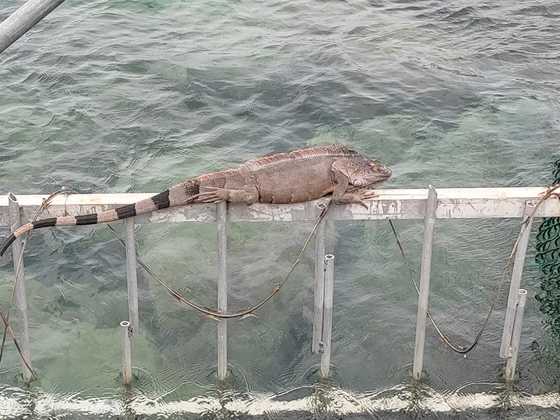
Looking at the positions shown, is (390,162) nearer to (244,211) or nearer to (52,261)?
(52,261)

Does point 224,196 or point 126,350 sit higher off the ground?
point 224,196

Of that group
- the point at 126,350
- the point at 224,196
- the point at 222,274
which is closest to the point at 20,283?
the point at 126,350

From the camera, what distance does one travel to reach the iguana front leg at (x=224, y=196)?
617cm

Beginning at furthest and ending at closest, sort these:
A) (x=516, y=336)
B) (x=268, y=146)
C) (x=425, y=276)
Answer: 1. (x=268, y=146)
2. (x=516, y=336)
3. (x=425, y=276)

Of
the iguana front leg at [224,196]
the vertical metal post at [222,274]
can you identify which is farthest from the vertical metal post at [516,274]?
the vertical metal post at [222,274]

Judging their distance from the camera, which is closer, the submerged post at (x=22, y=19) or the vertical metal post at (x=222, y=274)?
the submerged post at (x=22, y=19)

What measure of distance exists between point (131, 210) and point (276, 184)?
1.17 m

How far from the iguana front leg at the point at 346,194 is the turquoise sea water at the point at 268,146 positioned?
184cm

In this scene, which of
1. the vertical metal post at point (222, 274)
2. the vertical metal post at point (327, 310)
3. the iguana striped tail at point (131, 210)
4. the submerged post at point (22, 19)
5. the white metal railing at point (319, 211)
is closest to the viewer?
the submerged post at point (22, 19)

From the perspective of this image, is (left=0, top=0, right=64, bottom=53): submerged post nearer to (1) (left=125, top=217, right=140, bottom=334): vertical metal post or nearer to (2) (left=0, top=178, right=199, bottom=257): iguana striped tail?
(2) (left=0, top=178, right=199, bottom=257): iguana striped tail

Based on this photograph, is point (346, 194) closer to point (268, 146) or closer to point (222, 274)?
point (222, 274)

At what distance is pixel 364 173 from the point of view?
6586 millimetres

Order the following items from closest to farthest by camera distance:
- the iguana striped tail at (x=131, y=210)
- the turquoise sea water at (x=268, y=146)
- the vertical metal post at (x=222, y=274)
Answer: the iguana striped tail at (x=131, y=210)
the vertical metal post at (x=222, y=274)
the turquoise sea water at (x=268, y=146)

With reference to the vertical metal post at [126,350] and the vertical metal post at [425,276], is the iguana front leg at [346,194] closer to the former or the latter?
the vertical metal post at [425,276]
